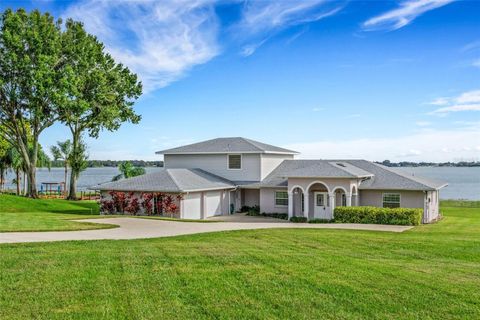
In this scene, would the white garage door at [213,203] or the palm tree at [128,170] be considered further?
the palm tree at [128,170]

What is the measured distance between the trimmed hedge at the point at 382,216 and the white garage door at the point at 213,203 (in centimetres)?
910

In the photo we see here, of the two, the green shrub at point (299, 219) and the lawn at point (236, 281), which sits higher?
the lawn at point (236, 281)

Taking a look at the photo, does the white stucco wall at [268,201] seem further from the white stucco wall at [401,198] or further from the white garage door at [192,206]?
the white stucco wall at [401,198]

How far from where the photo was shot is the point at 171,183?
1207 inches

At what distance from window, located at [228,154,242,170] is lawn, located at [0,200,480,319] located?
20.0 meters

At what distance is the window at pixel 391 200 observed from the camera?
97.7 ft

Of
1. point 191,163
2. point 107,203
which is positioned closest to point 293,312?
point 107,203

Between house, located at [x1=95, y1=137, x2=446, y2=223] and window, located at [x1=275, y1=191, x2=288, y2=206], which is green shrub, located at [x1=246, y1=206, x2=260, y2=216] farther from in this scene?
window, located at [x1=275, y1=191, x2=288, y2=206]

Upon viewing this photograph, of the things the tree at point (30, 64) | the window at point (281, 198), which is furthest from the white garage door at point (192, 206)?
the tree at point (30, 64)

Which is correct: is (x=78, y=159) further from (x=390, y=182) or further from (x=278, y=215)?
(x=390, y=182)

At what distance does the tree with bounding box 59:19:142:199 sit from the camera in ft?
136

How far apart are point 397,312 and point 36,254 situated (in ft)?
32.4

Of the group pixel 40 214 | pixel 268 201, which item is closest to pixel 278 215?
pixel 268 201

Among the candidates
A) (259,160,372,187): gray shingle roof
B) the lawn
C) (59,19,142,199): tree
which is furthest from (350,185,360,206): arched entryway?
(59,19,142,199): tree
